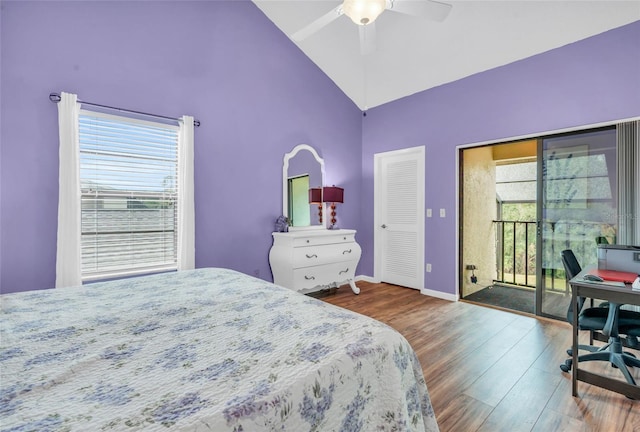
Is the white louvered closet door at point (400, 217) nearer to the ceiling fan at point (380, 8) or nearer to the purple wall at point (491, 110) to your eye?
the purple wall at point (491, 110)

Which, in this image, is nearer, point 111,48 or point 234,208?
point 111,48

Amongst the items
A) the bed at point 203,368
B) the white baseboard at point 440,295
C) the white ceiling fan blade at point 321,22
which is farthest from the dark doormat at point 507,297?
the white ceiling fan blade at point 321,22

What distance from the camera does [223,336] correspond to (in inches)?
44.0

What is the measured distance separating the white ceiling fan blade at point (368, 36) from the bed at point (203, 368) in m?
2.10

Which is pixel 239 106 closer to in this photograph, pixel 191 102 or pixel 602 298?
pixel 191 102

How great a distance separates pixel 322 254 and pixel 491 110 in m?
2.53

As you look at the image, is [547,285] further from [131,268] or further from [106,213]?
[106,213]

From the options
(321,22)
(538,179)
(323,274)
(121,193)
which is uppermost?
(321,22)

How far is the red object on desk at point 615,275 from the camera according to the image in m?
1.85

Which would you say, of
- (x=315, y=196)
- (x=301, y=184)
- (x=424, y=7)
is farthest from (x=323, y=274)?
(x=424, y=7)

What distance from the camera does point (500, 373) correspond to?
7.11 feet

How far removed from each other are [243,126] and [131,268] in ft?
6.10

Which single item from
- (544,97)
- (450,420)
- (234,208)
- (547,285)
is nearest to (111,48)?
(234,208)

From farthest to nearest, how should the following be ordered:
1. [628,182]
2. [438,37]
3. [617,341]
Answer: [438,37] → [628,182] → [617,341]
